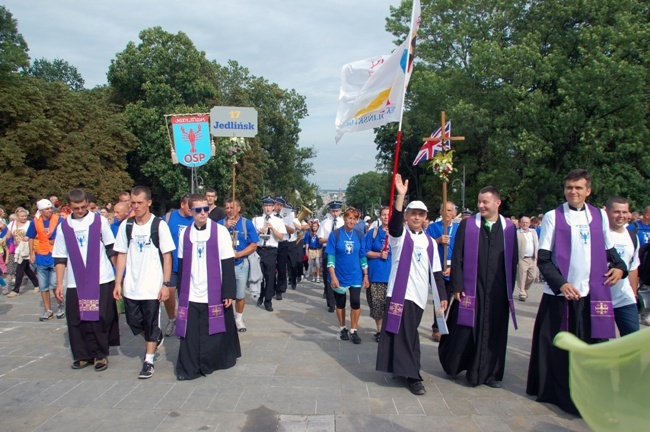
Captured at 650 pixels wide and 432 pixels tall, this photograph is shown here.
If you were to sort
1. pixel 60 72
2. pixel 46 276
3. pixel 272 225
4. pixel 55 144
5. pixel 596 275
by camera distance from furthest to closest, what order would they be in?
1. pixel 60 72
2. pixel 55 144
3. pixel 272 225
4. pixel 46 276
5. pixel 596 275

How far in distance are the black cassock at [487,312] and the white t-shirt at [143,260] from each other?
10.7ft

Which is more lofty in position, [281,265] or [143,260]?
[143,260]

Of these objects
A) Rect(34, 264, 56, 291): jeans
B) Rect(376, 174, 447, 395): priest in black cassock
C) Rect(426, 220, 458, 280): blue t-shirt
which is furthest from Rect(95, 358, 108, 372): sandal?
Rect(426, 220, 458, 280): blue t-shirt

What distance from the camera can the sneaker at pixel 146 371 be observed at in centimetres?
547

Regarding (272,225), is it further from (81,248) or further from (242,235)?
(81,248)

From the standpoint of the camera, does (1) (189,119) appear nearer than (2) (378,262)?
No

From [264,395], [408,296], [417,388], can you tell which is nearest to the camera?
[264,395]

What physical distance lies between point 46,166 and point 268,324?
24014 millimetres

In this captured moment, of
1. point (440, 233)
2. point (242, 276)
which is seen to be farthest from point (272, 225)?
point (440, 233)

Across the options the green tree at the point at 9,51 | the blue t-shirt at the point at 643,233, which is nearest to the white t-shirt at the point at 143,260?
the blue t-shirt at the point at 643,233

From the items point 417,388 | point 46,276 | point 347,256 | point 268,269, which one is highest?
point 347,256

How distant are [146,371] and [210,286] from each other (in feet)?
3.76

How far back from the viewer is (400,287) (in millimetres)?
5293

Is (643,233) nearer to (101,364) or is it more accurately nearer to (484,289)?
(484,289)
